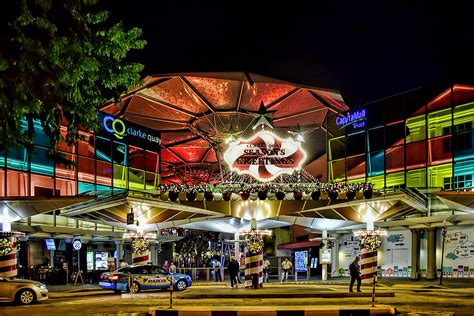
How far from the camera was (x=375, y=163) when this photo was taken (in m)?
48.5

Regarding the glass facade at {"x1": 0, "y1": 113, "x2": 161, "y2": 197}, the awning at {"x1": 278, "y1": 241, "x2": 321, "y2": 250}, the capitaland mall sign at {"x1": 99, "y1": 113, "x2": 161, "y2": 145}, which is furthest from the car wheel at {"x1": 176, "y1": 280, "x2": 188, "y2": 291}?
the awning at {"x1": 278, "y1": 241, "x2": 321, "y2": 250}

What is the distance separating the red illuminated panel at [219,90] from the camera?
50594mm

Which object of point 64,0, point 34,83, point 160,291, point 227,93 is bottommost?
point 160,291

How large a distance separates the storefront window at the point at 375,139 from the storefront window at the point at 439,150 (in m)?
5.22

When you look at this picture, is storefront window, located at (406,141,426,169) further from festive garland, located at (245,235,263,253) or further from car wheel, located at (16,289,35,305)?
car wheel, located at (16,289,35,305)

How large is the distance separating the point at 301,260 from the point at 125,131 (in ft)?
68.2

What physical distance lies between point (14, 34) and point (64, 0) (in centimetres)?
131

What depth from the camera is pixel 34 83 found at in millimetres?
12250

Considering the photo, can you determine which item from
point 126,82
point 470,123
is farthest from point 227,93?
point 126,82

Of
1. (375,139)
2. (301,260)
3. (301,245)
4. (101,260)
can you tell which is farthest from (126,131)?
(301,260)

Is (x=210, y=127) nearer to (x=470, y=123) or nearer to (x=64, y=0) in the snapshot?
(x=470, y=123)

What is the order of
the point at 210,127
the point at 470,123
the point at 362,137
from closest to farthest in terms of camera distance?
Answer: the point at 470,123, the point at 362,137, the point at 210,127

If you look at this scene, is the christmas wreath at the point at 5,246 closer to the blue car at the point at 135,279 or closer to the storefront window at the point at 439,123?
the blue car at the point at 135,279

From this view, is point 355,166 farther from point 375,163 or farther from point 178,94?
point 178,94
